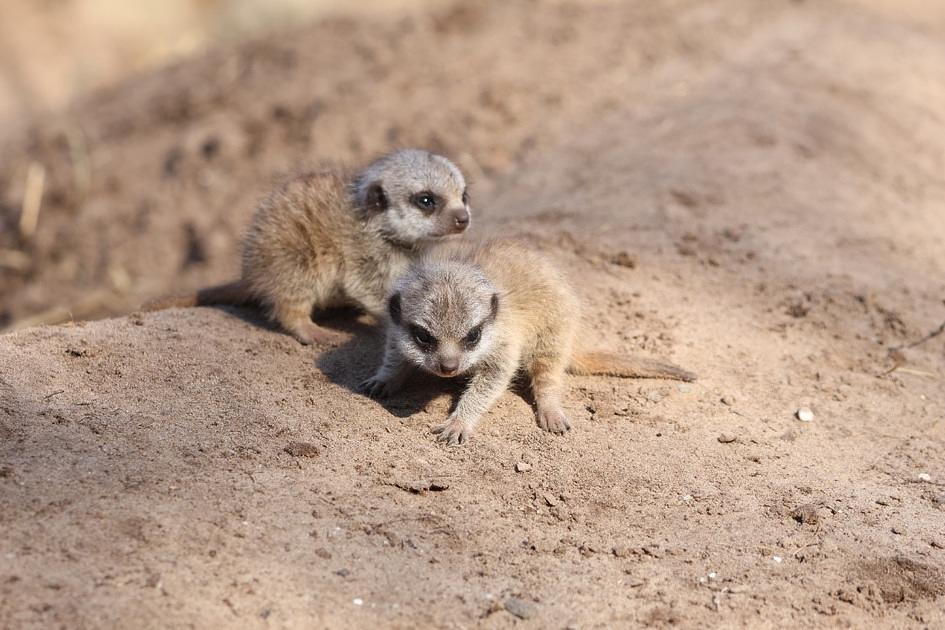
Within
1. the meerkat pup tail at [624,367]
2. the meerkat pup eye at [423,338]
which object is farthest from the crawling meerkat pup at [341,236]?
the meerkat pup tail at [624,367]

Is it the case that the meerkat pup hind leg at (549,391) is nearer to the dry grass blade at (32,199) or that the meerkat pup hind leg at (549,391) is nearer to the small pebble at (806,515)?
the small pebble at (806,515)

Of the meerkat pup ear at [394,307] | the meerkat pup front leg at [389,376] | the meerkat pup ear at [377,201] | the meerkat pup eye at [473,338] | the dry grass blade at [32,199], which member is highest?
the meerkat pup ear at [377,201]

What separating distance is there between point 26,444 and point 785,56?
25.1ft

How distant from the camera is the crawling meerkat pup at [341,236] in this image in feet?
16.2

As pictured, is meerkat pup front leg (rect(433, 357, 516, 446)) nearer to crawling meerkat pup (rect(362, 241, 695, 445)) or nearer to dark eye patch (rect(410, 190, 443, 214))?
crawling meerkat pup (rect(362, 241, 695, 445))

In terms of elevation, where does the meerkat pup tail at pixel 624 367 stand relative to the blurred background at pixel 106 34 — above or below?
below

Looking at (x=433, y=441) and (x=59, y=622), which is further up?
(x=59, y=622)

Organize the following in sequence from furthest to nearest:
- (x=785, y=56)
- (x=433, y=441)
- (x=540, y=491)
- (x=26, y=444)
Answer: (x=785, y=56) → (x=433, y=441) → (x=540, y=491) → (x=26, y=444)

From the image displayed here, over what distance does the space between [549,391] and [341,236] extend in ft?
4.69

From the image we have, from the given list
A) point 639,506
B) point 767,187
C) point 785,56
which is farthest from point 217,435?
point 785,56

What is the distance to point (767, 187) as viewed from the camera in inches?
257

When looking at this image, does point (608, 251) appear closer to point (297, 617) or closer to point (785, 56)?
point (297, 617)

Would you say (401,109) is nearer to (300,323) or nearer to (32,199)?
(32,199)

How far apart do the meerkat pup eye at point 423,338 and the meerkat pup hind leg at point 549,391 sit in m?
0.55
